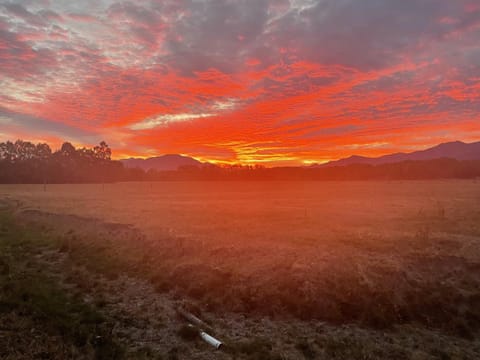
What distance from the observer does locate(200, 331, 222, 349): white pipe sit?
386 inches

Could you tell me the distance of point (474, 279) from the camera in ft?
48.6

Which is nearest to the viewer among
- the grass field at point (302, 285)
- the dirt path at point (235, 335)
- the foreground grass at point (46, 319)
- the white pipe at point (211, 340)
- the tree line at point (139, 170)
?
the foreground grass at point (46, 319)

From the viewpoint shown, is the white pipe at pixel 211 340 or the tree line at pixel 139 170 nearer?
the white pipe at pixel 211 340

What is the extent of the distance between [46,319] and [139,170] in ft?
489

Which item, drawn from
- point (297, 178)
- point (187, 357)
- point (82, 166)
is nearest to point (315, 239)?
point (187, 357)

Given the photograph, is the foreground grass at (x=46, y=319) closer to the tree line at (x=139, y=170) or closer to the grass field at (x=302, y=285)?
the grass field at (x=302, y=285)

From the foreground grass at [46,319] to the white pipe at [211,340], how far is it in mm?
2773

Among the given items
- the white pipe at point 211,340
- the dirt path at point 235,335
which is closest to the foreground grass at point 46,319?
the dirt path at point 235,335

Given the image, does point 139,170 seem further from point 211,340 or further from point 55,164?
point 211,340

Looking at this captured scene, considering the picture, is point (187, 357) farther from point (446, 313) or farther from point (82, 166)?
point (82, 166)

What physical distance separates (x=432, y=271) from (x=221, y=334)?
1199cm

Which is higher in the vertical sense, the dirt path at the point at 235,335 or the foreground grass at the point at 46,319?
the foreground grass at the point at 46,319

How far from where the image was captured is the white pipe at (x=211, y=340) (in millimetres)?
9812

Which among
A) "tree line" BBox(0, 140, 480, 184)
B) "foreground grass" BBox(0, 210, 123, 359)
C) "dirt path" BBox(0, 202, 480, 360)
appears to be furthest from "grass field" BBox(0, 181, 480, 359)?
"tree line" BBox(0, 140, 480, 184)
